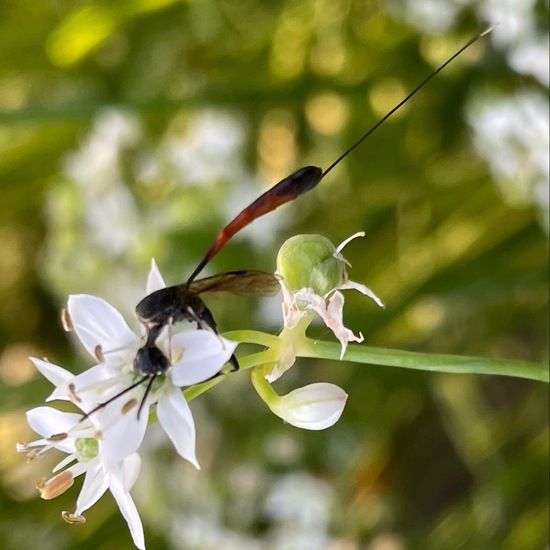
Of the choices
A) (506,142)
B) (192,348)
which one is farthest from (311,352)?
(506,142)

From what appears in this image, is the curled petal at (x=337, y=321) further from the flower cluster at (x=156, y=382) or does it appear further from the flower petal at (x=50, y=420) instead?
the flower petal at (x=50, y=420)

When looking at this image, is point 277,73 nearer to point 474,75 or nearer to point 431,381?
point 474,75

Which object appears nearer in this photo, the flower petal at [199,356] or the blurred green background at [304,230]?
the flower petal at [199,356]

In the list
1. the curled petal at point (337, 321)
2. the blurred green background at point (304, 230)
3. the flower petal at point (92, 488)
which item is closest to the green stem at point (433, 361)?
the curled petal at point (337, 321)

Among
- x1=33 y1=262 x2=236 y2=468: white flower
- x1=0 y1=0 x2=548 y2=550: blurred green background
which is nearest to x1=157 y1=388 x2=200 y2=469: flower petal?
x1=33 y1=262 x2=236 y2=468: white flower

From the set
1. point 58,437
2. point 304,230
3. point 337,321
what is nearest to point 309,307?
point 337,321

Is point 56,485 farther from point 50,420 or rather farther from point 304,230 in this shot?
point 304,230
